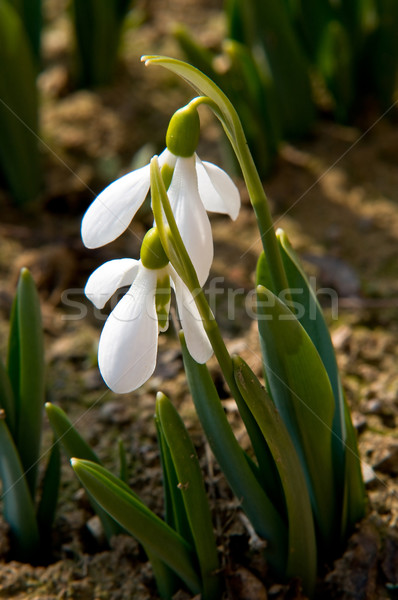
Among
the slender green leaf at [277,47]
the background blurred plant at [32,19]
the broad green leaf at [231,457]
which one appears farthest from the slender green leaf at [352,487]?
the background blurred plant at [32,19]

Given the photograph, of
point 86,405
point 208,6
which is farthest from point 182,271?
point 208,6

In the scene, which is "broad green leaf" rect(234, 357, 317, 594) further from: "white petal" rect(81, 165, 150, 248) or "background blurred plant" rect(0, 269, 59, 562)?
"background blurred plant" rect(0, 269, 59, 562)

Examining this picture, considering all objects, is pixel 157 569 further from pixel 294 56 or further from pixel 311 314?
pixel 294 56

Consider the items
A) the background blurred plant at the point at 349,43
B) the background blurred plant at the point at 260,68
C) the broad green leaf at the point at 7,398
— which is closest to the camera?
the broad green leaf at the point at 7,398

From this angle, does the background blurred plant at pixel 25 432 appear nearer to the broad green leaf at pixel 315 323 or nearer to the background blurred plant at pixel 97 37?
the broad green leaf at pixel 315 323

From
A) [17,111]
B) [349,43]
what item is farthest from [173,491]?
[349,43]

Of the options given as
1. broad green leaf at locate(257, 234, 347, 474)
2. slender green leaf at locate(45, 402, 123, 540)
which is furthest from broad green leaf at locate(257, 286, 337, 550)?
slender green leaf at locate(45, 402, 123, 540)
